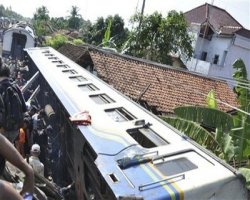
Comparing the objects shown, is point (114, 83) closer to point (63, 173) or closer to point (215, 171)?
point (63, 173)

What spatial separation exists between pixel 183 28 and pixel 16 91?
59.3 ft

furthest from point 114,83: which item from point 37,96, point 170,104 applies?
point 37,96

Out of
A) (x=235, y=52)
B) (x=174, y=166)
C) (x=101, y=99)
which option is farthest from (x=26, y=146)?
(x=235, y=52)

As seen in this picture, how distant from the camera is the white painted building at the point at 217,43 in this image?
2588 centimetres

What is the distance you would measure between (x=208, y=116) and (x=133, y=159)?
274 centimetres

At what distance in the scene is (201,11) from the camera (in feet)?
100

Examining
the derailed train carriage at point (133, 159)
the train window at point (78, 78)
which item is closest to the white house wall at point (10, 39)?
the train window at point (78, 78)

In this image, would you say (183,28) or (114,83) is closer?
(114,83)

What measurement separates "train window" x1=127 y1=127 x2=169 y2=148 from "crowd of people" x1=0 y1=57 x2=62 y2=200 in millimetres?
1215

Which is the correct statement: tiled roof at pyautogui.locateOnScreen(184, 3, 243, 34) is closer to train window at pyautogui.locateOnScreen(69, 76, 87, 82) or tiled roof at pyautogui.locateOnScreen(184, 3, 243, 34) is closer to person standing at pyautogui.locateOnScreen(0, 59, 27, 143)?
train window at pyautogui.locateOnScreen(69, 76, 87, 82)

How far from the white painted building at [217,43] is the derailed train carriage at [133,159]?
2042cm

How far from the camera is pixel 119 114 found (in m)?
5.07

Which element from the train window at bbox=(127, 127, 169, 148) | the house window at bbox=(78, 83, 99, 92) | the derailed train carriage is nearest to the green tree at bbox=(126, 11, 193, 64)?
the house window at bbox=(78, 83, 99, 92)

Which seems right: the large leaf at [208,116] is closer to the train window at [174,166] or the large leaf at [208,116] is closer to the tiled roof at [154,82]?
the train window at [174,166]
